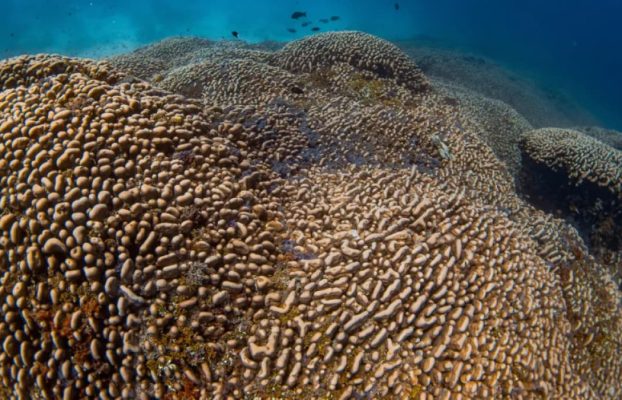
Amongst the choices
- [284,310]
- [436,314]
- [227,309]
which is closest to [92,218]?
[227,309]

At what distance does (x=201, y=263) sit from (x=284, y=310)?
70cm

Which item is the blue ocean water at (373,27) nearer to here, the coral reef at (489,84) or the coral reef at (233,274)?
the coral reef at (489,84)

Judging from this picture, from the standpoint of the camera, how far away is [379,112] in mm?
5355

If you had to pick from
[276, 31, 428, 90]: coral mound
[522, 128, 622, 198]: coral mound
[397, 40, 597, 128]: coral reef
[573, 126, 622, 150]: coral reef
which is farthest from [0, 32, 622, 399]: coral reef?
[397, 40, 597, 128]: coral reef

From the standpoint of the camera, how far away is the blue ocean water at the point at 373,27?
38031 mm

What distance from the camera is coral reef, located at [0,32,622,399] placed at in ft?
7.65

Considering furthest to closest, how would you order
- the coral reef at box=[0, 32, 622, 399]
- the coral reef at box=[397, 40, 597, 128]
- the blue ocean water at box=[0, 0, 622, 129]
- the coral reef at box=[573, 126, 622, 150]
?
the blue ocean water at box=[0, 0, 622, 129], the coral reef at box=[397, 40, 597, 128], the coral reef at box=[573, 126, 622, 150], the coral reef at box=[0, 32, 622, 399]

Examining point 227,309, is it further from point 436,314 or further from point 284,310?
point 436,314

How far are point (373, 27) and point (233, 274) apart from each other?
210ft

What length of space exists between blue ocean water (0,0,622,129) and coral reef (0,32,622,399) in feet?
65.5

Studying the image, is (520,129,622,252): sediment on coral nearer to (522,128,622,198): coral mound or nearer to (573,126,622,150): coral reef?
(522,128,622,198): coral mound

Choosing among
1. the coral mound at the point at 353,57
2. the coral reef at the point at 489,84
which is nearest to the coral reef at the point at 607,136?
the coral reef at the point at 489,84

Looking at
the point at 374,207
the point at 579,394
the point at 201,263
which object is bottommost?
the point at 579,394

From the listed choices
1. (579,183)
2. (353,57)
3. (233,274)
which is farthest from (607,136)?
(233,274)
